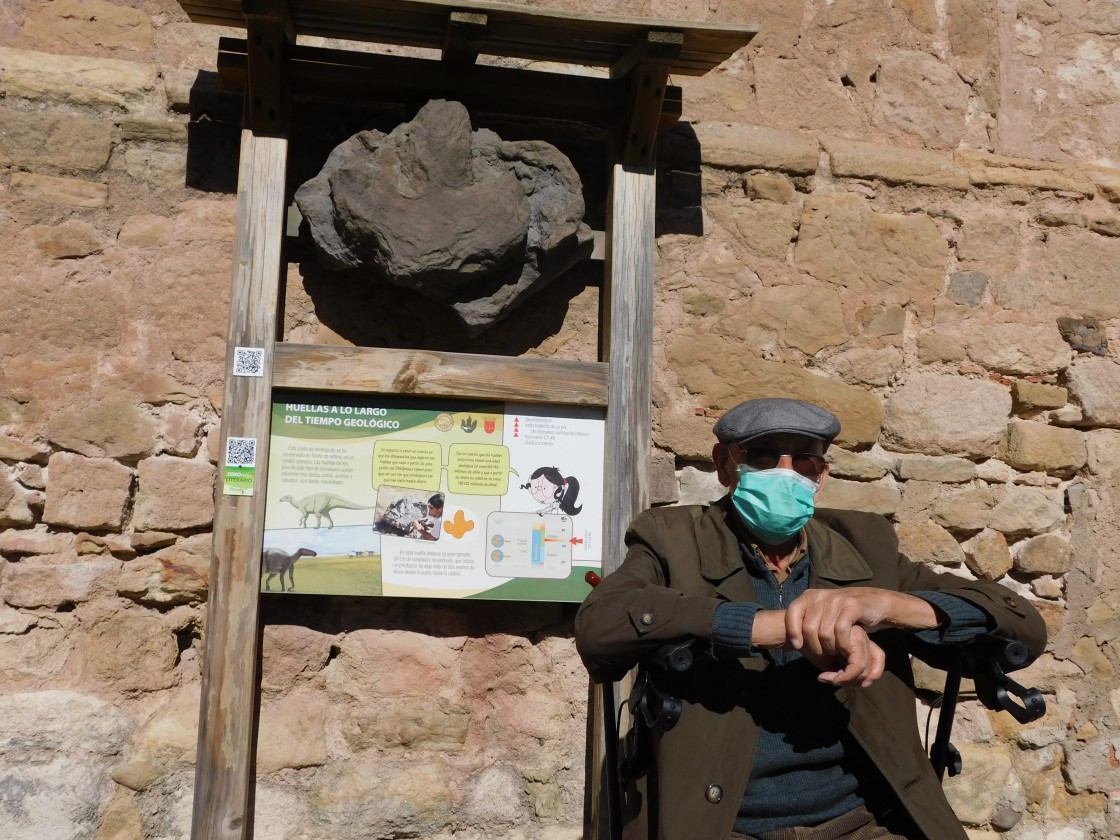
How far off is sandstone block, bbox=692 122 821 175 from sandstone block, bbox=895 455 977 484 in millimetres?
914

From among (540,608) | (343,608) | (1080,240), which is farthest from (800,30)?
(343,608)

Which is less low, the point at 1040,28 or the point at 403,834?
the point at 1040,28

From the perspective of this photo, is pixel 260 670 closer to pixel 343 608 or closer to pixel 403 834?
pixel 343 608

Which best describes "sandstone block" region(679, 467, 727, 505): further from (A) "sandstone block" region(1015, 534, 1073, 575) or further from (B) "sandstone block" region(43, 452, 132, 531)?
(B) "sandstone block" region(43, 452, 132, 531)

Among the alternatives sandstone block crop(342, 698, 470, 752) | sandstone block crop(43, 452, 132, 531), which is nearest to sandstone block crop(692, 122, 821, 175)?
sandstone block crop(342, 698, 470, 752)

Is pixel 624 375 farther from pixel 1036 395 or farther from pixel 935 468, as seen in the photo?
pixel 1036 395

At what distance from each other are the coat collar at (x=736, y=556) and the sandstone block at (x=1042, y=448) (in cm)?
116

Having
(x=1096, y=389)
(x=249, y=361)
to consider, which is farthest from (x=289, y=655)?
(x=1096, y=389)

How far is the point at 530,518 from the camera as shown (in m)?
2.80

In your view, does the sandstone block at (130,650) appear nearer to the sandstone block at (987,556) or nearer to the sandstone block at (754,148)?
the sandstone block at (754,148)

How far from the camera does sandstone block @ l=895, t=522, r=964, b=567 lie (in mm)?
3102

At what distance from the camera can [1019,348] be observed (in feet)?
10.6

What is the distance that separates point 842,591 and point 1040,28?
2.38 meters

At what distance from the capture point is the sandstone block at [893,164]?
319 centimetres
